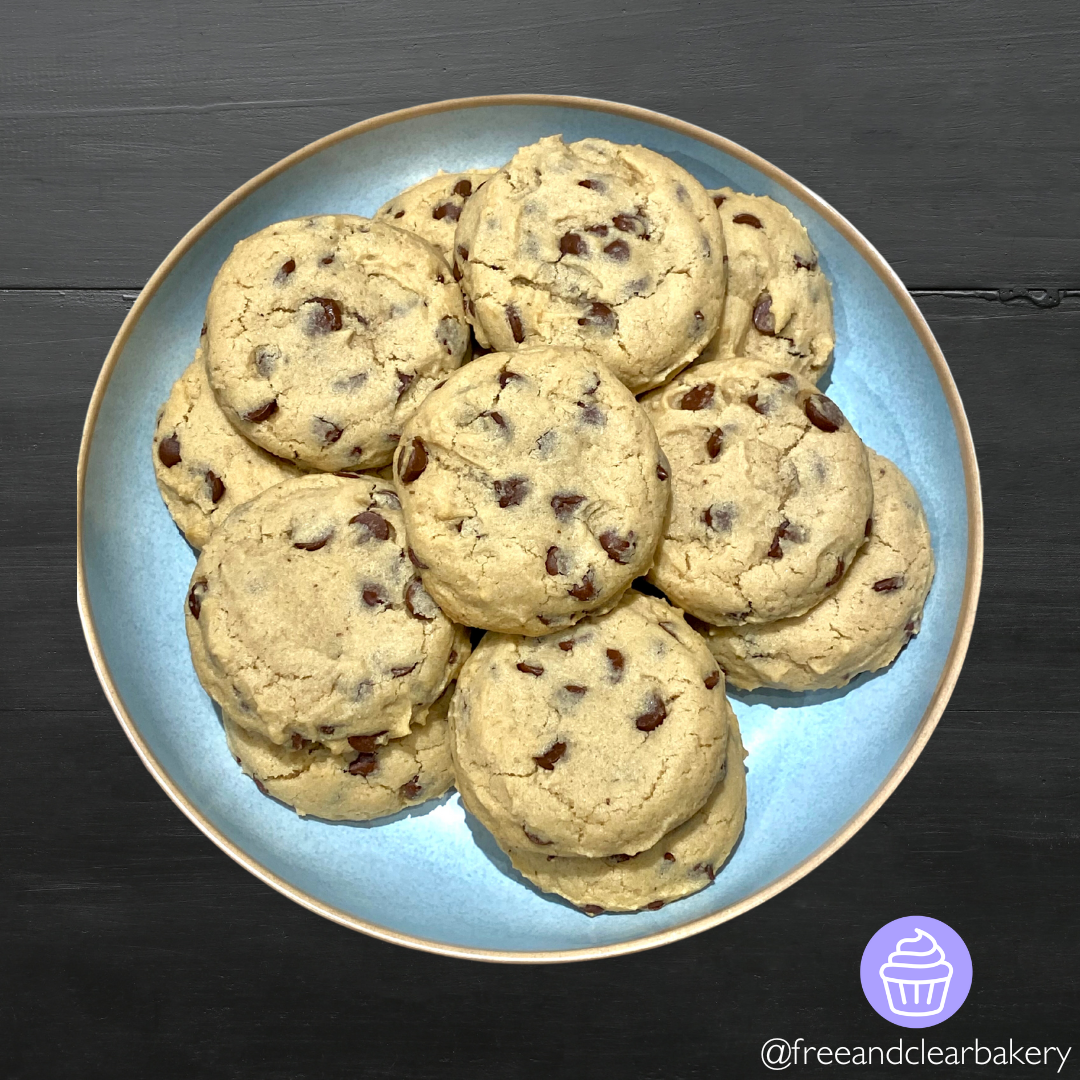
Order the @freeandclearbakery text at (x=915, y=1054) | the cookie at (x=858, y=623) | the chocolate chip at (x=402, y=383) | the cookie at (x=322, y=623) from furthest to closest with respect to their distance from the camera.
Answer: the @freeandclearbakery text at (x=915, y=1054) → the cookie at (x=858, y=623) → the chocolate chip at (x=402, y=383) → the cookie at (x=322, y=623)

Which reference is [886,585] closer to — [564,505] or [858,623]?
[858,623]

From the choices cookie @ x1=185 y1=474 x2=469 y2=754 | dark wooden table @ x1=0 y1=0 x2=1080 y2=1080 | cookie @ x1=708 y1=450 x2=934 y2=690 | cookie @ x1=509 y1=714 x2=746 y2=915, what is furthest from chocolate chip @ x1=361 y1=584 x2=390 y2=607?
dark wooden table @ x1=0 y1=0 x2=1080 y2=1080

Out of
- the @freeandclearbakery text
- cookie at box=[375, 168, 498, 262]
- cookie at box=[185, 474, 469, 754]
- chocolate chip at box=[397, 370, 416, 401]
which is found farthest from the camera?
→ the @freeandclearbakery text

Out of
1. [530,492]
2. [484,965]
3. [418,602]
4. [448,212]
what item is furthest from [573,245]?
[484,965]

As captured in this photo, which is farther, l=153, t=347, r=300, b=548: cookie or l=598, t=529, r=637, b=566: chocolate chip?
l=153, t=347, r=300, b=548: cookie

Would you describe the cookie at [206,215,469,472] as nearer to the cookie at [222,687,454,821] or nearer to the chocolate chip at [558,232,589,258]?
the chocolate chip at [558,232,589,258]

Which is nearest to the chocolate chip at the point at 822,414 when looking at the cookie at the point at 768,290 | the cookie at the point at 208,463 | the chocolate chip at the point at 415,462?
the cookie at the point at 768,290

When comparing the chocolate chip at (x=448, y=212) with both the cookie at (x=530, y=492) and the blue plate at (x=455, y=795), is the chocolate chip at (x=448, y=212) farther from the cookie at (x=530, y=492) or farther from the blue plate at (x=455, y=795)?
the cookie at (x=530, y=492)
